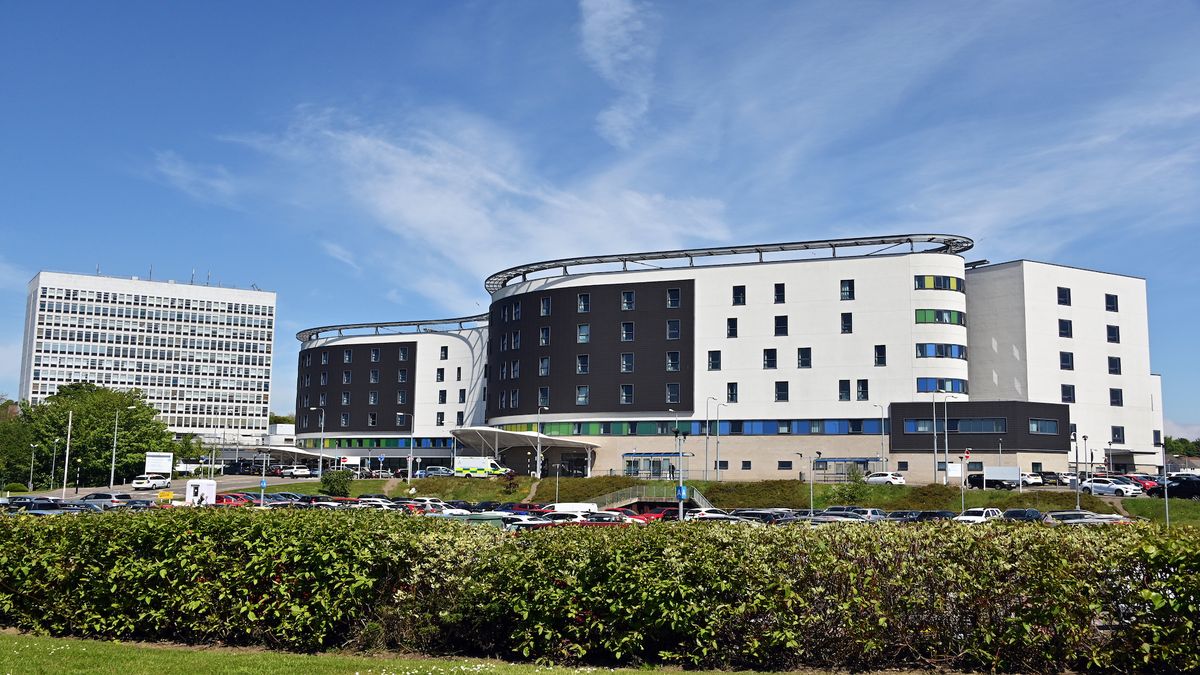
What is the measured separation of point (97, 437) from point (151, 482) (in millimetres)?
15100

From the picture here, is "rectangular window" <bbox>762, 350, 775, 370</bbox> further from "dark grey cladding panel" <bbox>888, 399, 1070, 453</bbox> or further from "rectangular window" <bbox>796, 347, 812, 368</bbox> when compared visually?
"dark grey cladding panel" <bbox>888, 399, 1070, 453</bbox>

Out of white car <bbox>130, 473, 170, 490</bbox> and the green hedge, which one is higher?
the green hedge

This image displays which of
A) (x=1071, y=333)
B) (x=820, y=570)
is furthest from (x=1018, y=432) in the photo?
(x=820, y=570)

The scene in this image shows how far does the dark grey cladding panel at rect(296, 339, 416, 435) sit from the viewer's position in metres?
133

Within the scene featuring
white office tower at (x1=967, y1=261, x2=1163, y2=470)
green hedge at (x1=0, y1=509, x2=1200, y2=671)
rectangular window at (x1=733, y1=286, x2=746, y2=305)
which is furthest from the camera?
rectangular window at (x1=733, y1=286, x2=746, y2=305)

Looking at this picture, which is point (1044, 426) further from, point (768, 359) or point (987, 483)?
point (768, 359)

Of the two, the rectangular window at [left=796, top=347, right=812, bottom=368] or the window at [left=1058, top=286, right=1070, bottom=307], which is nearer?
the rectangular window at [left=796, top=347, right=812, bottom=368]

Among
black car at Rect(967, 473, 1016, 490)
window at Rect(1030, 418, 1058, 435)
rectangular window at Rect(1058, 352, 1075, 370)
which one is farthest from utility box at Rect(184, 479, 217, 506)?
rectangular window at Rect(1058, 352, 1075, 370)

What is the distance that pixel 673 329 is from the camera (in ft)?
323

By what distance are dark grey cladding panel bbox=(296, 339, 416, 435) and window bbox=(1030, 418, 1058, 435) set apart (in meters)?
75.9

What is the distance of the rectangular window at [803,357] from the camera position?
92.9 meters

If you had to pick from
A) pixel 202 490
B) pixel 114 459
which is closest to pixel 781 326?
pixel 202 490

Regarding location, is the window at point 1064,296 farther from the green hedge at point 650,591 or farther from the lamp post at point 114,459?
the lamp post at point 114,459

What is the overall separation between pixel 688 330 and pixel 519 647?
3309 inches
